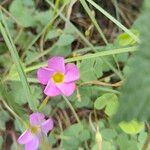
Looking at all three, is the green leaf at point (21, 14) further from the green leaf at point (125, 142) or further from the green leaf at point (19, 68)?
the green leaf at point (125, 142)

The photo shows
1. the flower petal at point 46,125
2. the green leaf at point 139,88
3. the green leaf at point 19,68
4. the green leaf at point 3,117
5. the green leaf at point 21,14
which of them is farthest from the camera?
the green leaf at point 21,14

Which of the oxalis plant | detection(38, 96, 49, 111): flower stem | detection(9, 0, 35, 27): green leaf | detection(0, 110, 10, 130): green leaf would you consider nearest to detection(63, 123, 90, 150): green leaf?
the oxalis plant

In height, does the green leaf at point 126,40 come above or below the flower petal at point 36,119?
above

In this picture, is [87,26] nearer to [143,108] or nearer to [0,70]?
[0,70]

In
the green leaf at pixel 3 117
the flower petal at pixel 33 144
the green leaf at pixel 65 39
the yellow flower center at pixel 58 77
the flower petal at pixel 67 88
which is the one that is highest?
the green leaf at pixel 65 39

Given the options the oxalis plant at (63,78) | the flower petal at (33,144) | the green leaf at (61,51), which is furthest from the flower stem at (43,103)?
the green leaf at (61,51)

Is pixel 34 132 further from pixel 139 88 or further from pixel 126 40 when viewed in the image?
pixel 139 88

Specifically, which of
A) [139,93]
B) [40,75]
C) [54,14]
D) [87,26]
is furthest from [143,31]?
[87,26]

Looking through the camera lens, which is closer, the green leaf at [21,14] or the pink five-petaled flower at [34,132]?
the pink five-petaled flower at [34,132]
